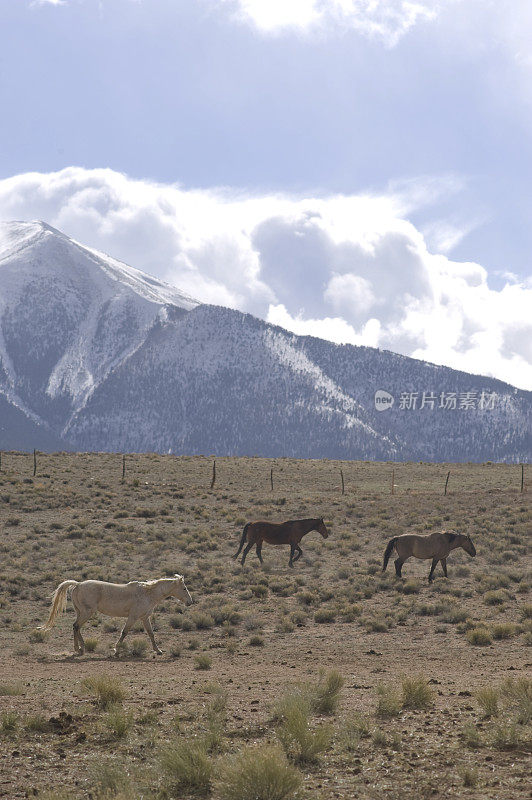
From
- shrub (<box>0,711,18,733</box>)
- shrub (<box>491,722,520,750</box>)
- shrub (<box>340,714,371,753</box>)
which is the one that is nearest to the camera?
shrub (<box>491,722,520,750</box>)

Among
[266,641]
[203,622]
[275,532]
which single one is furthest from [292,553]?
[266,641]

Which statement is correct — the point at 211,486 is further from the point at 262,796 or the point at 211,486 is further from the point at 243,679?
the point at 262,796

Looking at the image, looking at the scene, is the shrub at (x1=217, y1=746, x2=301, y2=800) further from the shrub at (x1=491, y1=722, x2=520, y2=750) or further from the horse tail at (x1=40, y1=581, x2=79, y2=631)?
the horse tail at (x1=40, y1=581, x2=79, y2=631)

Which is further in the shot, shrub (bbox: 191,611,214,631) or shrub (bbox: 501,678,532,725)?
shrub (bbox: 191,611,214,631)

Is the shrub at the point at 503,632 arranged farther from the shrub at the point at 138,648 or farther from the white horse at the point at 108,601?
the shrub at the point at 138,648

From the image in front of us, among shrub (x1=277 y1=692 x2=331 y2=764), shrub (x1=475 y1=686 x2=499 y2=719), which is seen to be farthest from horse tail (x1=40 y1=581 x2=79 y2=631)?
shrub (x1=475 y1=686 x2=499 y2=719)

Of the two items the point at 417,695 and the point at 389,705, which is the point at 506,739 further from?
the point at 417,695

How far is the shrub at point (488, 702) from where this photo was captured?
9.69m

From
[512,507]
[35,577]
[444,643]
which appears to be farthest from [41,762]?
[512,507]

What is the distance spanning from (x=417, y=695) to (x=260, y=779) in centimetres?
419

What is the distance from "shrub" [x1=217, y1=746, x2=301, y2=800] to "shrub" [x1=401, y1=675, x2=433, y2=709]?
366cm

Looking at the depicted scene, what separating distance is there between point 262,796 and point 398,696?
3858mm

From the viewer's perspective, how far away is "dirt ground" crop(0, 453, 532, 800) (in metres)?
8.08

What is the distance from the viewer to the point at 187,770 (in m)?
7.50
